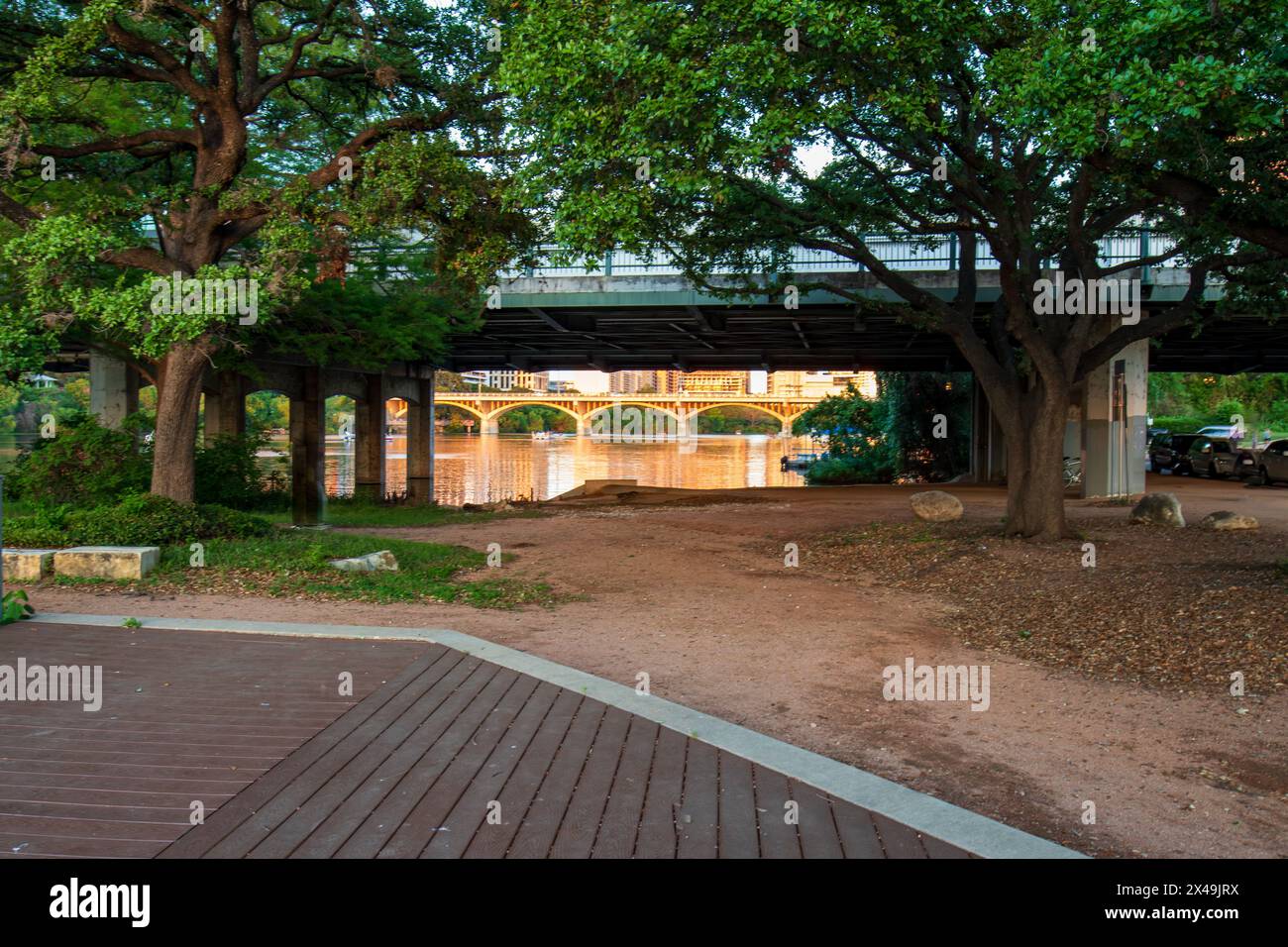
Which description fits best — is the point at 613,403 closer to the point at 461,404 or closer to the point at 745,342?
the point at 461,404

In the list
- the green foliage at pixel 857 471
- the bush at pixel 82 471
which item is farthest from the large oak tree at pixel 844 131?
the green foliage at pixel 857 471

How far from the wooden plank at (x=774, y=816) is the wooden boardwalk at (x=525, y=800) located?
1cm

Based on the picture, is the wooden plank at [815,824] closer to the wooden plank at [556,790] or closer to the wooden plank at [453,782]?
the wooden plank at [556,790]

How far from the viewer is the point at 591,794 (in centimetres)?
476

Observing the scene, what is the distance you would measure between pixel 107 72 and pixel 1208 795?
16.0m

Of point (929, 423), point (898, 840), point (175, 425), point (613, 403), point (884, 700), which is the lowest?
point (884, 700)

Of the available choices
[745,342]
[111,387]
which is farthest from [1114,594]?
[111,387]

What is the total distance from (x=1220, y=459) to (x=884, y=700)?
3313cm

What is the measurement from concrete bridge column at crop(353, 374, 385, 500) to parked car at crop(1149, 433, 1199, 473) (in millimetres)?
31395

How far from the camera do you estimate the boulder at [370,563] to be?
40.5ft

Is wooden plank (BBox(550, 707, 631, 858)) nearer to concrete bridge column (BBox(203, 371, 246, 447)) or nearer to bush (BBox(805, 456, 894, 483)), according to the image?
concrete bridge column (BBox(203, 371, 246, 447))

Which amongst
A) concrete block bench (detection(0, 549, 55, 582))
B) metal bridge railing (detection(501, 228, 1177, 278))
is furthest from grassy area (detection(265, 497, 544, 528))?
concrete block bench (detection(0, 549, 55, 582))

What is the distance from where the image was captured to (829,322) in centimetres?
2903
